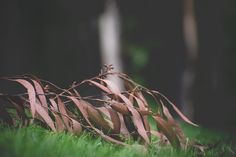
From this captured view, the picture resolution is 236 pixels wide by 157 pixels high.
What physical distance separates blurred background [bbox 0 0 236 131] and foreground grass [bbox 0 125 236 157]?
5568mm

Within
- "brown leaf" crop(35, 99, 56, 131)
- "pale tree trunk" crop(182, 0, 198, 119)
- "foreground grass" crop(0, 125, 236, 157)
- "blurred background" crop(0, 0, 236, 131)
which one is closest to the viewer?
"foreground grass" crop(0, 125, 236, 157)

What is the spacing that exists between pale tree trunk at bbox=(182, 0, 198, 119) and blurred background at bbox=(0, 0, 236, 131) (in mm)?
23

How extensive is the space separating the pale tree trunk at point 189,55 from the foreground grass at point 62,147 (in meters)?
11.5

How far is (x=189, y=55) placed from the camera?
632 inches

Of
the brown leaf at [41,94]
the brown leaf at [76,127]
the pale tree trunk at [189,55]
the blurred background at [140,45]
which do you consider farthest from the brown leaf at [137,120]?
the pale tree trunk at [189,55]

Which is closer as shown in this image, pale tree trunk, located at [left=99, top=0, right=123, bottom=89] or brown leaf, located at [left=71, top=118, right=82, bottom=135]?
brown leaf, located at [left=71, top=118, right=82, bottom=135]

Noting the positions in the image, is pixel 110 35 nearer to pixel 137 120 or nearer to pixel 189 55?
pixel 189 55

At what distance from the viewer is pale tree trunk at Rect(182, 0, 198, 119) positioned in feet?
51.6

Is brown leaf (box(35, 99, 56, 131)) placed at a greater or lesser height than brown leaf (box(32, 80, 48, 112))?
lesser

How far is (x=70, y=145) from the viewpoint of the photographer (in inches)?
138

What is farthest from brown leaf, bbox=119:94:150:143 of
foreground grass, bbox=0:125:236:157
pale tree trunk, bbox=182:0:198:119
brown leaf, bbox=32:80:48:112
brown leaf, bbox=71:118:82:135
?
pale tree trunk, bbox=182:0:198:119

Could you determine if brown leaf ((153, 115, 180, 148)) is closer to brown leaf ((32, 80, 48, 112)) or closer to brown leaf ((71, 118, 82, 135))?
brown leaf ((71, 118, 82, 135))

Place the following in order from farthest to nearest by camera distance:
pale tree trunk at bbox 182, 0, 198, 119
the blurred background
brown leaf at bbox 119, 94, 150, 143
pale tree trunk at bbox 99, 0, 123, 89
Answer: pale tree trunk at bbox 182, 0, 198, 119, the blurred background, pale tree trunk at bbox 99, 0, 123, 89, brown leaf at bbox 119, 94, 150, 143

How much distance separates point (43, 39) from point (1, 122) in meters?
25.7
